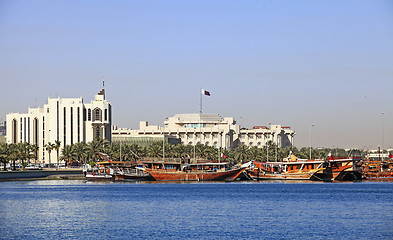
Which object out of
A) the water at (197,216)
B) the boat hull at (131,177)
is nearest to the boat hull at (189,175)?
the boat hull at (131,177)

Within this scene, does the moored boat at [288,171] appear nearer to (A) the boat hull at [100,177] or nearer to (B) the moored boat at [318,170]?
(B) the moored boat at [318,170]

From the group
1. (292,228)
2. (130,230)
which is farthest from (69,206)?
(292,228)

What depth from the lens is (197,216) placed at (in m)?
88.8

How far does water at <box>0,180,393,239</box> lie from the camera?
73125 millimetres

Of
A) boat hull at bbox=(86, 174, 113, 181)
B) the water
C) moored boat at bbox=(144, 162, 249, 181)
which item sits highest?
moored boat at bbox=(144, 162, 249, 181)

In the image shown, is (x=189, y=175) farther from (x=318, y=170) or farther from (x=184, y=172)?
(x=318, y=170)

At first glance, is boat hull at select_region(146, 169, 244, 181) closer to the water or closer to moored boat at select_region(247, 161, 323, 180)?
moored boat at select_region(247, 161, 323, 180)

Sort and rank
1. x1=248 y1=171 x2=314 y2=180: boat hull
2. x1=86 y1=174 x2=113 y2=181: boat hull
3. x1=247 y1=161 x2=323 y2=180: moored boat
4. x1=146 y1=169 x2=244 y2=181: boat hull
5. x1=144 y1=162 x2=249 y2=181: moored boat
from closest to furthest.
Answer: x1=144 y1=162 x2=249 y2=181: moored boat → x1=146 y1=169 x2=244 y2=181: boat hull → x1=247 y1=161 x2=323 y2=180: moored boat → x1=248 y1=171 x2=314 y2=180: boat hull → x1=86 y1=174 x2=113 y2=181: boat hull

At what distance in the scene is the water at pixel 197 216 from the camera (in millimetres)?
73125

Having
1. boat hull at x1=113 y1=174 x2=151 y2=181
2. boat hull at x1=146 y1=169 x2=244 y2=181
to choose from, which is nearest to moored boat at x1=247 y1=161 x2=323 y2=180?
boat hull at x1=146 y1=169 x2=244 y2=181

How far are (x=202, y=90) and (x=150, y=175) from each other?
29.1 meters

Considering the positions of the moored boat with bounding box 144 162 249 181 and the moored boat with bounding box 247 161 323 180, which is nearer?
the moored boat with bounding box 144 162 249 181

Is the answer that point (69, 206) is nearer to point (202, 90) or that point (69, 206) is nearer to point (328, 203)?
point (328, 203)

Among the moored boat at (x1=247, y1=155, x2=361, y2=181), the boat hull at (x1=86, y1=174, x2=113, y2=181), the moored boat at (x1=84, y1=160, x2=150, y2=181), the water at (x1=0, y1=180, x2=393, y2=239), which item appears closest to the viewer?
the water at (x1=0, y1=180, x2=393, y2=239)
